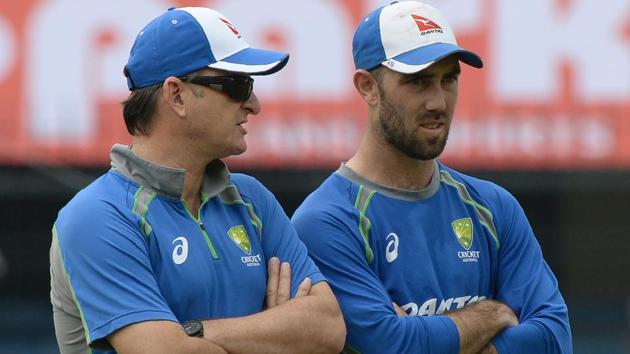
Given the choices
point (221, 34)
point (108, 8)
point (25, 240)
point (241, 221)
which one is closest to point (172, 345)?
point (241, 221)

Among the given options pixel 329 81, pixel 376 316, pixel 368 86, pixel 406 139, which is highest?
pixel 368 86

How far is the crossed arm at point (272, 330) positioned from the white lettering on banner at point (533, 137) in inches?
238

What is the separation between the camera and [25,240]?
12688 millimetres

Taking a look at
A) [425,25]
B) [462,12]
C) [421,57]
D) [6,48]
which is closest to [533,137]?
[462,12]

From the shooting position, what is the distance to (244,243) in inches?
155

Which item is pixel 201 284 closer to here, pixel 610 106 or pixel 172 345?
pixel 172 345

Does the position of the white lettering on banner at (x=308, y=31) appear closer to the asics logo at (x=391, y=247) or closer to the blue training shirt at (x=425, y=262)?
the blue training shirt at (x=425, y=262)

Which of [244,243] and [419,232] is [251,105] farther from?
[419,232]

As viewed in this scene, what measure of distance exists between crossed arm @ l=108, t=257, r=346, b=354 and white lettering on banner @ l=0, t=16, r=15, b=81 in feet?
20.3

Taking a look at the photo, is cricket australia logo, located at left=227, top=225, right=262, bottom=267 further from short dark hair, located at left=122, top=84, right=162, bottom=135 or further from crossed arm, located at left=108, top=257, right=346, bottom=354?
short dark hair, located at left=122, top=84, right=162, bottom=135

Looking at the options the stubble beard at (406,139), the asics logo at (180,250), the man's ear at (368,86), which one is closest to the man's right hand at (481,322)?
the stubble beard at (406,139)

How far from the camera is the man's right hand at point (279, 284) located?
390cm

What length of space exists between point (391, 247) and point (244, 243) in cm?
48

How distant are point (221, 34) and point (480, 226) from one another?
3.34 feet
